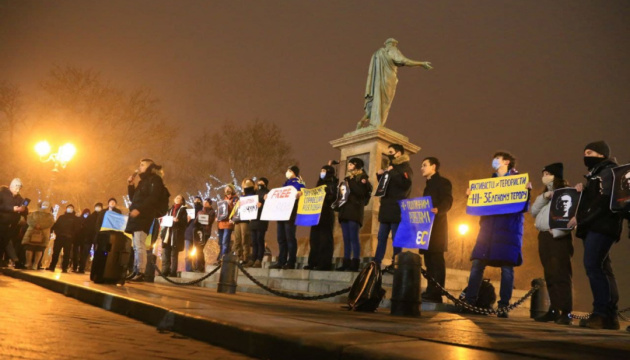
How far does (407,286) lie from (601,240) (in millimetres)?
2339

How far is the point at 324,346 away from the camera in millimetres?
2932

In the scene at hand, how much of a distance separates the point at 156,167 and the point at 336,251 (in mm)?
4900

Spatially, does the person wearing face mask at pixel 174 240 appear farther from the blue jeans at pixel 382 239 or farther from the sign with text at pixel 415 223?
the sign with text at pixel 415 223

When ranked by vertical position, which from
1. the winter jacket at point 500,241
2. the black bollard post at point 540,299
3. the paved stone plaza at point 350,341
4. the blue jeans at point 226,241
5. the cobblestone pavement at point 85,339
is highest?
the winter jacket at point 500,241

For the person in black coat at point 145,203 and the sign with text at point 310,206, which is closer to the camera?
the person in black coat at point 145,203

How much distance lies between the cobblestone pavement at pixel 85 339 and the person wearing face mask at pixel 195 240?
29.2 feet

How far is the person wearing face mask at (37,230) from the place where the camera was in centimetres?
1426

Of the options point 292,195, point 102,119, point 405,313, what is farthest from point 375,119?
point 102,119

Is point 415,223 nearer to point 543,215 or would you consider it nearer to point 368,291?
→ point 543,215

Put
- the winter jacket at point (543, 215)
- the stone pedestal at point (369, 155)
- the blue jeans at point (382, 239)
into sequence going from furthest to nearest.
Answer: the stone pedestal at point (369, 155) < the blue jeans at point (382, 239) < the winter jacket at point (543, 215)

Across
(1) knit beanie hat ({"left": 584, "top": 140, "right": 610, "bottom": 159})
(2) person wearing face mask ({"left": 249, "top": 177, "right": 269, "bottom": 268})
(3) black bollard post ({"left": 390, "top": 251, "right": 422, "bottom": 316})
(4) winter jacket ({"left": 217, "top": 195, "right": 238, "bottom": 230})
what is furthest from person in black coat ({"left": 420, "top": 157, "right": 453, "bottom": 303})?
(4) winter jacket ({"left": 217, "top": 195, "right": 238, "bottom": 230})

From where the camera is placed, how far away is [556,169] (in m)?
7.54

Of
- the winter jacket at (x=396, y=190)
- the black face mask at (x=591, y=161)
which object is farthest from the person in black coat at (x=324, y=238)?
the black face mask at (x=591, y=161)

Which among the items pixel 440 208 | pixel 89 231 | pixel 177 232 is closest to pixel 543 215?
Answer: pixel 440 208
